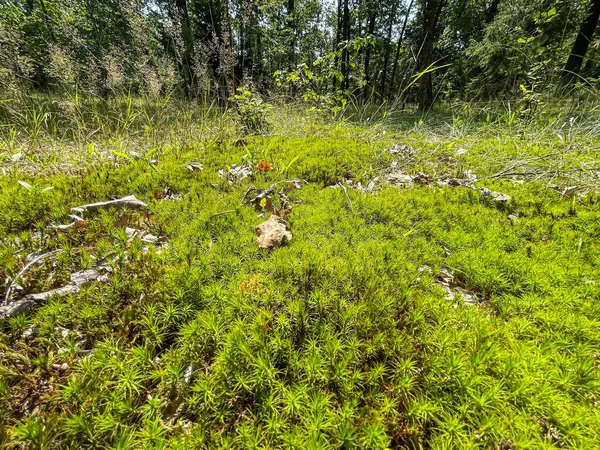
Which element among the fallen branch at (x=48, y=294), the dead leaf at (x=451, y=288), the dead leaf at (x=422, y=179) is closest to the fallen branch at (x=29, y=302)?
the fallen branch at (x=48, y=294)

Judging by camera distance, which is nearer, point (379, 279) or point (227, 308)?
point (227, 308)

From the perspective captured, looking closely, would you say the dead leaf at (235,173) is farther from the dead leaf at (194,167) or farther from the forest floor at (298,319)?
the forest floor at (298,319)

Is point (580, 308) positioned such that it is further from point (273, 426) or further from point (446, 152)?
point (446, 152)

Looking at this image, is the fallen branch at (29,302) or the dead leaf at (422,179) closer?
the fallen branch at (29,302)

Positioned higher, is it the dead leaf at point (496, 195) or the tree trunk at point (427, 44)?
the tree trunk at point (427, 44)

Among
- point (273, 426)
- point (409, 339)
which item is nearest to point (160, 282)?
point (273, 426)

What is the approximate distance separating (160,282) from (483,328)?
208 centimetres

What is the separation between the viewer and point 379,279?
1754 mm

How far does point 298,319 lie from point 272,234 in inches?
33.2

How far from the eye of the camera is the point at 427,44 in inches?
324

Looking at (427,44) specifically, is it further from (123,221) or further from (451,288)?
(123,221)

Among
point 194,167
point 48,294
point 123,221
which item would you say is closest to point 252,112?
point 194,167

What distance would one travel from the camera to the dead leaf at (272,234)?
209cm

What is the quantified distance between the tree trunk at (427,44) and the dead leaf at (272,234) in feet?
25.9
